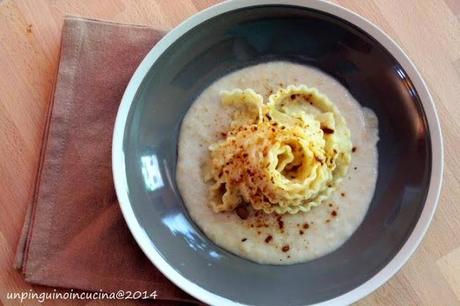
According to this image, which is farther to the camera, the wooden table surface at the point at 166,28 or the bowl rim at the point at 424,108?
the wooden table surface at the point at 166,28

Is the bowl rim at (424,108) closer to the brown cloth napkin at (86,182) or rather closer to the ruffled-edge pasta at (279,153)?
the brown cloth napkin at (86,182)

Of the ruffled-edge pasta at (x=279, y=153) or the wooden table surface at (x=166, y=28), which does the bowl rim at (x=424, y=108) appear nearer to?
the wooden table surface at (x=166, y=28)

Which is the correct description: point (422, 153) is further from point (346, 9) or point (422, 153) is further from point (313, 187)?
point (346, 9)

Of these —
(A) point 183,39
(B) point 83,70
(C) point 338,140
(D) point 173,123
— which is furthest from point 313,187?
(B) point 83,70

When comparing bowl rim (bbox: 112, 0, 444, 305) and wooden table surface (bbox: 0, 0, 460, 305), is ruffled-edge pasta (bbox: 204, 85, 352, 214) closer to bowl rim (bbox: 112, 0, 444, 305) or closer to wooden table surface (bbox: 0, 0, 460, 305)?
bowl rim (bbox: 112, 0, 444, 305)

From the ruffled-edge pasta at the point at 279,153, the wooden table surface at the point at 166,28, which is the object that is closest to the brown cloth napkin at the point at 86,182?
the wooden table surface at the point at 166,28

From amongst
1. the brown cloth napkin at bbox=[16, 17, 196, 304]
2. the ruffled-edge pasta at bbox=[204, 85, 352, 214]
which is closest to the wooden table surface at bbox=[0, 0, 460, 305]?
the brown cloth napkin at bbox=[16, 17, 196, 304]
